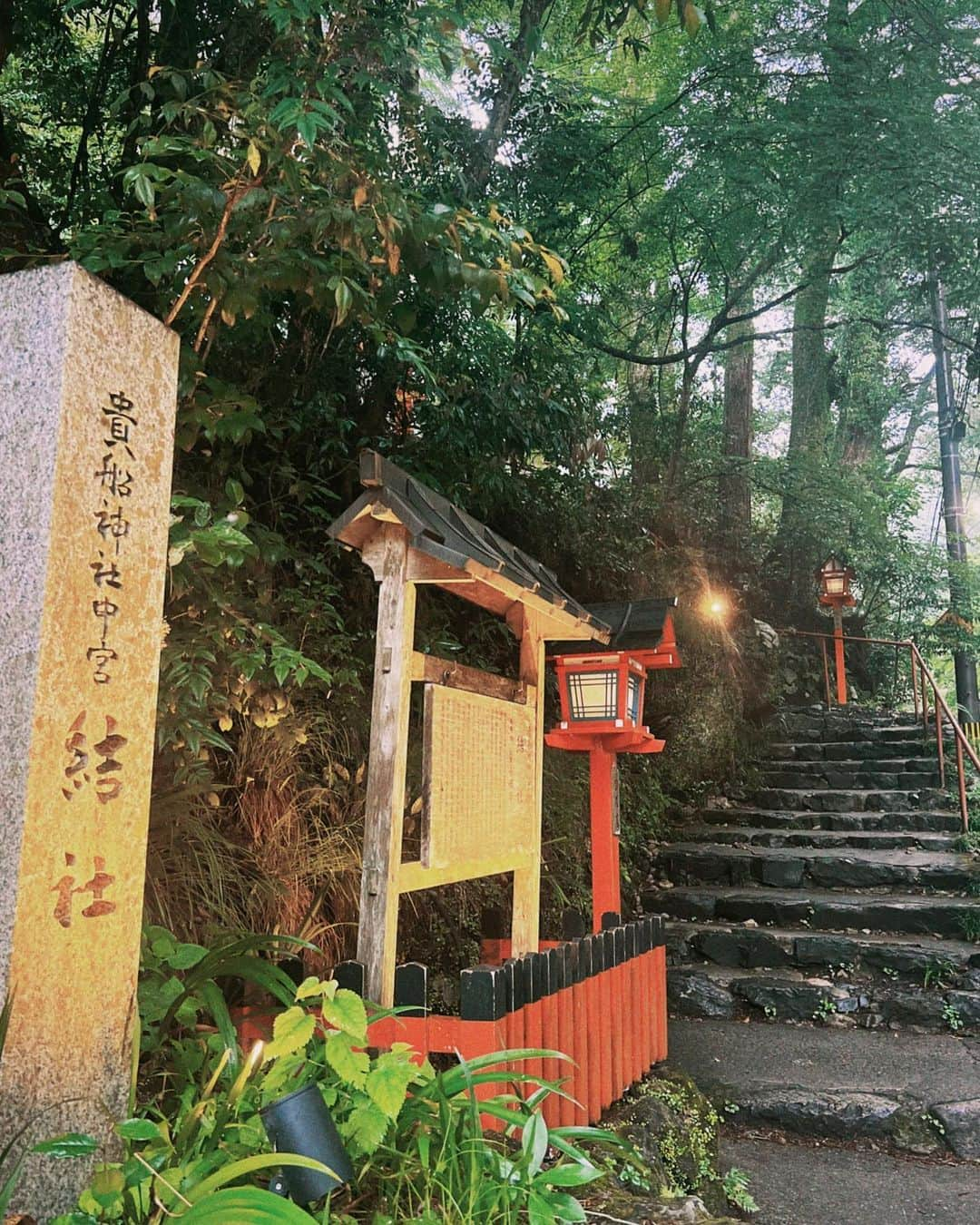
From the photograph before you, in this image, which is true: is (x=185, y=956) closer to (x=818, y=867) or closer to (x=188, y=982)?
(x=188, y=982)

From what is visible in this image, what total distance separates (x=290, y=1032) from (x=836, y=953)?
4883 mm

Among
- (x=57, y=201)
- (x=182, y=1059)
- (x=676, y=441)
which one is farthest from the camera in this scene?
(x=676, y=441)

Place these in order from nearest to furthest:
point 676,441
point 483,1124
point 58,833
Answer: point 58,833 < point 483,1124 < point 676,441

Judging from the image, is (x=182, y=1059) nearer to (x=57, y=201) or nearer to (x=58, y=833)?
(x=58, y=833)

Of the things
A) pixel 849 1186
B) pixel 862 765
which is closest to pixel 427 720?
pixel 849 1186

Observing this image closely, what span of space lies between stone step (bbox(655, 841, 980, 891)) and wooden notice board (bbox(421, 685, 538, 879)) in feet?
13.2

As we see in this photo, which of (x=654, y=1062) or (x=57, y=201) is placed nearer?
(x=654, y=1062)

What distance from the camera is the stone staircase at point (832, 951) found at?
4359 millimetres

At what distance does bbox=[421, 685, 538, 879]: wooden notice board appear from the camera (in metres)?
3.29

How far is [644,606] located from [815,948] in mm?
2834

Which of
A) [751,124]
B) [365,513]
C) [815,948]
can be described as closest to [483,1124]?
[365,513]

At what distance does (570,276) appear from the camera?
873 cm

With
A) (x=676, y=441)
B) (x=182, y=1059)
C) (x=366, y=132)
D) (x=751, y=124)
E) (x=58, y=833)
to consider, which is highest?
(x=751, y=124)

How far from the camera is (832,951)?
6035 millimetres
